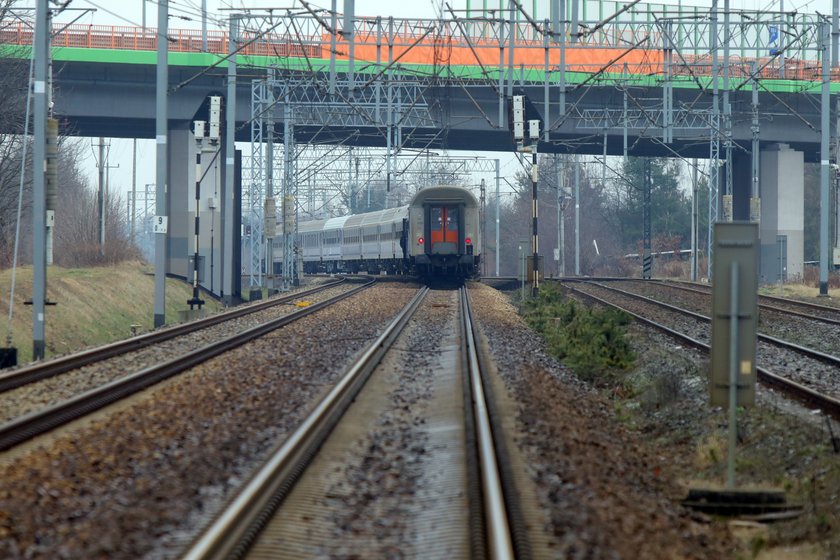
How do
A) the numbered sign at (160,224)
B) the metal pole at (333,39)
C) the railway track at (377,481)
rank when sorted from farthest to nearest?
Result: the metal pole at (333,39), the numbered sign at (160,224), the railway track at (377,481)

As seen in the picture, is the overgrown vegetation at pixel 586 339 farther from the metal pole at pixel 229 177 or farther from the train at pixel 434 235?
the train at pixel 434 235

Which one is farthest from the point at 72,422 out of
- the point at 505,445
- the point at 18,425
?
the point at 505,445

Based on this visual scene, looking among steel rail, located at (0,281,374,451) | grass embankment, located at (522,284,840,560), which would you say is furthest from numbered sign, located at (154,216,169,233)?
grass embankment, located at (522,284,840,560)

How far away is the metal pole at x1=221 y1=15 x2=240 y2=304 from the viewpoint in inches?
1280

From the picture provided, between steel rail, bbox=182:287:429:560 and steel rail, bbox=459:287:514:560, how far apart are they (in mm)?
1271

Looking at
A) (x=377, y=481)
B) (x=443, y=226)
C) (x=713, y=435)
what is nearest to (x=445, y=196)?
(x=443, y=226)

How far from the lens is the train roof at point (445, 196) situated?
40500 millimetres

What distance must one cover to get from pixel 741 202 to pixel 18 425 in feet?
167

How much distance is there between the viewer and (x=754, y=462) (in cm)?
995

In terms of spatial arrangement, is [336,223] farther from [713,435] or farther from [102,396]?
[713,435]

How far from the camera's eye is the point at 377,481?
314 inches

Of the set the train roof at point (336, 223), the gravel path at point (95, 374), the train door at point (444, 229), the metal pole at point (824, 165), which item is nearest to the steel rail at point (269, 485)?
the gravel path at point (95, 374)

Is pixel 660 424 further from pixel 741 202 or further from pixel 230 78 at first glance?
pixel 741 202

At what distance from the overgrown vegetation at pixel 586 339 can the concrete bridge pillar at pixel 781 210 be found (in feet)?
106
